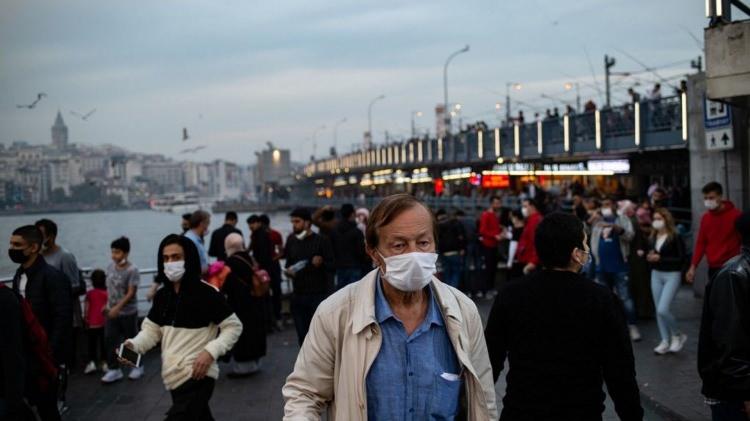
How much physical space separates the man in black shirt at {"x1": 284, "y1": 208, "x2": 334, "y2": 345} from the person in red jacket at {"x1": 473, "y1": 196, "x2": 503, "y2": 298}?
266 inches

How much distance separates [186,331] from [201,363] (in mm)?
278

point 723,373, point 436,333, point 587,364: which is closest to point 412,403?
point 436,333

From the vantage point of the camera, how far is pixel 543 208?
43.0 ft

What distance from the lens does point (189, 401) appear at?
5598 millimetres

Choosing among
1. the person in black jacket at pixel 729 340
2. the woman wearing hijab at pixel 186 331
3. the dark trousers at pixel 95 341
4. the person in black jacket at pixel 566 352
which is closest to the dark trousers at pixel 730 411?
the person in black jacket at pixel 729 340

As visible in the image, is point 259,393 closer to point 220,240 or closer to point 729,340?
point 220,240

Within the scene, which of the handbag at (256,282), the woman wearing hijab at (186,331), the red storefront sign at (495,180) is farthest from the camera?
the red storefront sign at (495,180)

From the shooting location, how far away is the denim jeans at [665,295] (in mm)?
9648

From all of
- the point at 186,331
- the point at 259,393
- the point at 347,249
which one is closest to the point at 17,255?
the point at 186,331

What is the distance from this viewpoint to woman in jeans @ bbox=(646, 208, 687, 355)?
31.8 feet

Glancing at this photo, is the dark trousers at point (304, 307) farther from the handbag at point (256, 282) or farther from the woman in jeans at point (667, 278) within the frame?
the woman in jeans at point (667, 278)

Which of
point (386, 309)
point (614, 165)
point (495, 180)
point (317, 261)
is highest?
point (614, 165)

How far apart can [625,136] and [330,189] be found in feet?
339

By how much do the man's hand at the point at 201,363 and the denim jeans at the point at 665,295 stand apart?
6.06 metres
